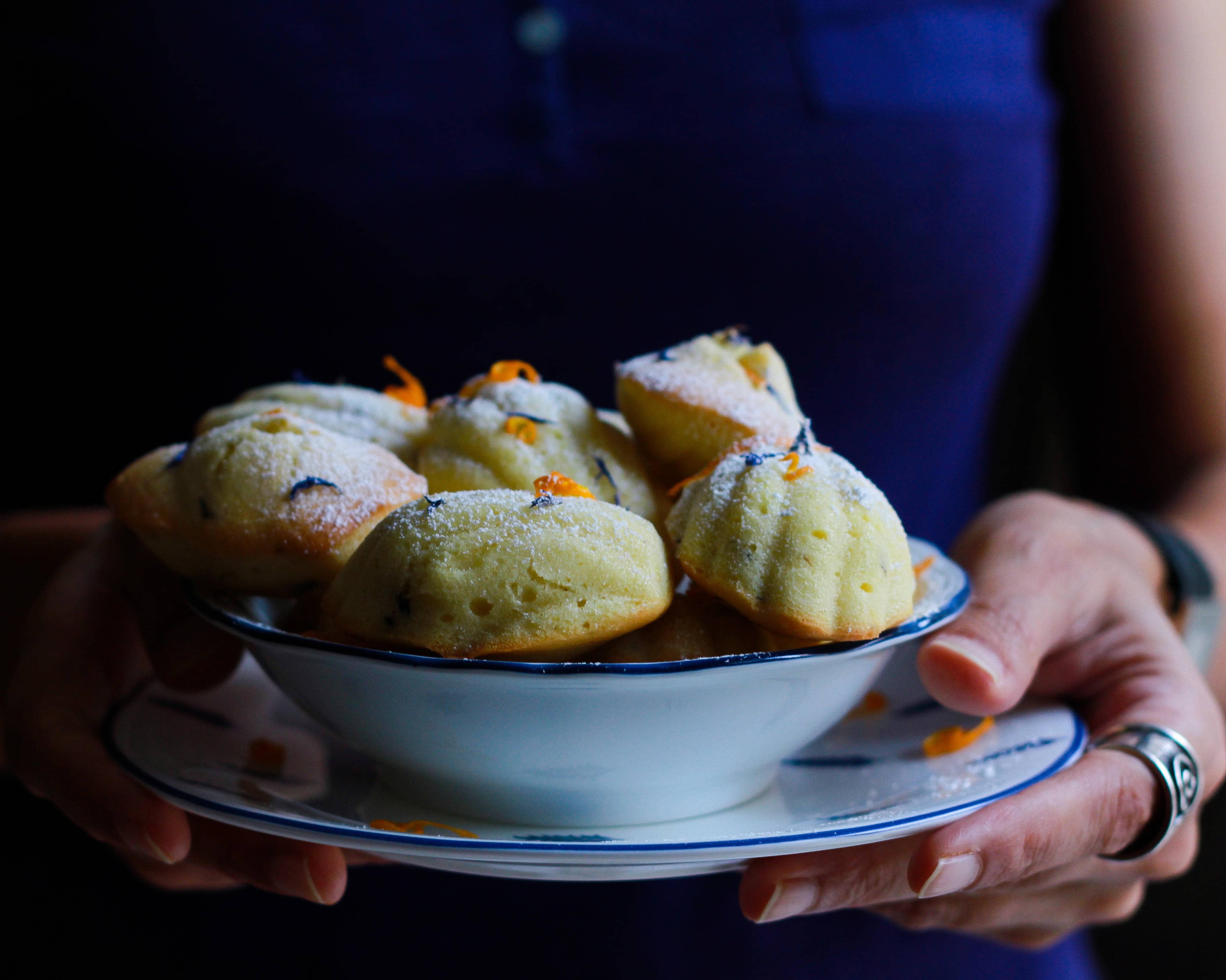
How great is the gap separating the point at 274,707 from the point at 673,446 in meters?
0.38

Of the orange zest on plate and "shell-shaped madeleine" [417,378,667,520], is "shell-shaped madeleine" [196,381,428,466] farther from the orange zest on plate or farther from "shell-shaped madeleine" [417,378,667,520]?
the orange zest on plate

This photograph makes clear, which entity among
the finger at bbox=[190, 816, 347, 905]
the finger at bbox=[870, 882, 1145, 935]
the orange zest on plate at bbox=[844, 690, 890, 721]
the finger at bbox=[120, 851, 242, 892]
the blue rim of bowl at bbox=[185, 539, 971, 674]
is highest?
the blue rim of bowl at bbox=[185, 539, 971, 674]

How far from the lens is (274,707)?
80 centimetres

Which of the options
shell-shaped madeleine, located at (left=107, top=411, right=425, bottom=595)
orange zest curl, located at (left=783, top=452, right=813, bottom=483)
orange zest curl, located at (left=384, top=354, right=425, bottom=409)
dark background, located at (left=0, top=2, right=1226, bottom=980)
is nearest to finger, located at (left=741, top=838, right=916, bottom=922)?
A: orange zest curl, located at (left=783, top=452, right=813, bottom=483)

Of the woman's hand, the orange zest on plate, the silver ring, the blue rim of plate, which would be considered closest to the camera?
the blue rim of plate

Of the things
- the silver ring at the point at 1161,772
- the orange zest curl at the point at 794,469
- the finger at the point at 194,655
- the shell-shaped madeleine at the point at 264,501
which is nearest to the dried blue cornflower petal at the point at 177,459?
the shell-shaped madeleine at the point at 264,501

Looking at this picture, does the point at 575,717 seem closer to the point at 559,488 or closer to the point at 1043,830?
the point at 559,488

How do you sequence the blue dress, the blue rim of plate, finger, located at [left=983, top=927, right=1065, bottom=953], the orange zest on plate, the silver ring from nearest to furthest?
the blue rim of plate, the silver ring, the orange zest on plate, finger, located at [left=983, top=927, right=1065, bottom=953], the blue dress

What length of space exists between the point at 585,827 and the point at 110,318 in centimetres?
89

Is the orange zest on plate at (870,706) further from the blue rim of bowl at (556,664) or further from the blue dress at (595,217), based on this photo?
the blue dress at (595,217)

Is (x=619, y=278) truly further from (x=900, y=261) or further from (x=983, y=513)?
(x=983, y=513)

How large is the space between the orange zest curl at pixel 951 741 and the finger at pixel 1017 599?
0.16 feet

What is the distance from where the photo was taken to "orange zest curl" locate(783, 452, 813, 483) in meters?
0.60

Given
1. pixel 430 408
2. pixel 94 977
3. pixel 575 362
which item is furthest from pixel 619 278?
pixel 94 977
